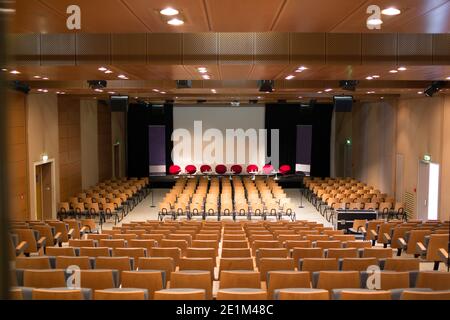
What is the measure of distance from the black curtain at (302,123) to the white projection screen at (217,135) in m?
0.93

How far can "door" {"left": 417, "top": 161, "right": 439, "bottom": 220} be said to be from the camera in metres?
15.6

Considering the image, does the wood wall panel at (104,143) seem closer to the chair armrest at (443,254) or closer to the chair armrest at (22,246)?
A: the chair armrest at (22,246)

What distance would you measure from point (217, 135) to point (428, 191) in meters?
13.0

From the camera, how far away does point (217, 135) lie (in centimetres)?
2664

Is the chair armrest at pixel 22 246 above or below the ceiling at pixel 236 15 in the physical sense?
below

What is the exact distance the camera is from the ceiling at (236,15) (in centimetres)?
490

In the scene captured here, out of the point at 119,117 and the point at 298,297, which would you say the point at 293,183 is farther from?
the point at 298,297

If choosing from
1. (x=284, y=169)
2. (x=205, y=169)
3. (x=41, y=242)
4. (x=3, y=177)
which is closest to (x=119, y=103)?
(x=41, y=242)

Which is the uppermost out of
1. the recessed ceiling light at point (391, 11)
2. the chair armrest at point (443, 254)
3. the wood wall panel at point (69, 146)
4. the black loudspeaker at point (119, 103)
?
the recessed ceiling light at point (391, 11)

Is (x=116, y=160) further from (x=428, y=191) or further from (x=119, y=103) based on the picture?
(x=428, y=191)

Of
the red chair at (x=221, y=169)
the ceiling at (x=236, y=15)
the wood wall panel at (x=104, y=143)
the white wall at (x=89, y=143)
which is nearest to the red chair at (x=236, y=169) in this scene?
the red chair at (x=221, y=169)

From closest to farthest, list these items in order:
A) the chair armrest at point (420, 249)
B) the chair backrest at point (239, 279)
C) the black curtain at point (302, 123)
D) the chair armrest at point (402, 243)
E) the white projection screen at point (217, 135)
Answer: the chair backrest at point (239, 279)
the chair armrest at point (420, 249)
the chair armrest at point (402, 243)
the white projection screen at point (217, 135)
the black curtain at point (302, 123)

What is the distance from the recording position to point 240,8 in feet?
16.8
